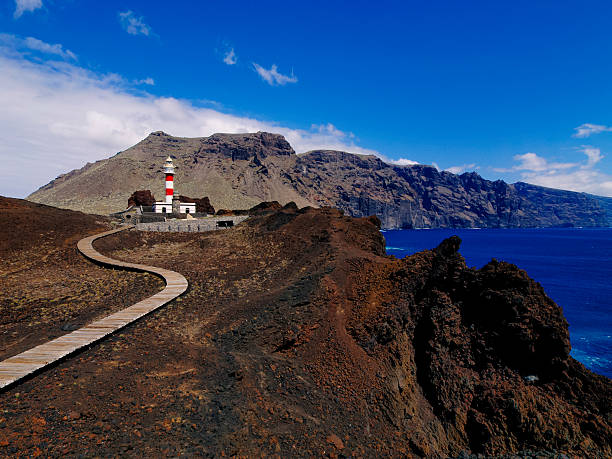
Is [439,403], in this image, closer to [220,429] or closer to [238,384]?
[238,384]

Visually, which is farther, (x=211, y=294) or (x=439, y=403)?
(x=211, y=294)

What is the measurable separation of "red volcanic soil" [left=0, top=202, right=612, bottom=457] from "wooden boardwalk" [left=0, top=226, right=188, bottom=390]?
258mm

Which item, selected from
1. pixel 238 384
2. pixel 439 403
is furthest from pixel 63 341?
pixel 439 403

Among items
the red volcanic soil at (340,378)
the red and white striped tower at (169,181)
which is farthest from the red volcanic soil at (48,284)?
the red and white striped tower at (169,181)

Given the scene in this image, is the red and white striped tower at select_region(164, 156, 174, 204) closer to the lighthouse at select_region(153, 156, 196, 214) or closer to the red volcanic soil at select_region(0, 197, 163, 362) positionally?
the lighthouse at select_region(153, 156, 196, 214)

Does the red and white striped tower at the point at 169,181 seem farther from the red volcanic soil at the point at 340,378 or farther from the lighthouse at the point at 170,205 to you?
the red volcanic soil at the point at 340,378

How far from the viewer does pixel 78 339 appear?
7.96 m

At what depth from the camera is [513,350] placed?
9461 mm

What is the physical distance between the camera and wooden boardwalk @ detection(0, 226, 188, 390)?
6.36 meters

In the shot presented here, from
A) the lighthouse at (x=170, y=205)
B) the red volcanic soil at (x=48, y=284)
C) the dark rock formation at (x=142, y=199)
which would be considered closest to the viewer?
the red volcanic soil at (x=48, y=284)

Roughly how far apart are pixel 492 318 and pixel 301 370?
21.3ft

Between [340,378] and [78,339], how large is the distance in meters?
7.15

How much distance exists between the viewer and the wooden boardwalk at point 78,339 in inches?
250

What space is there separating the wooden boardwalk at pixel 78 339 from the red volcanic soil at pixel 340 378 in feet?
0.85
